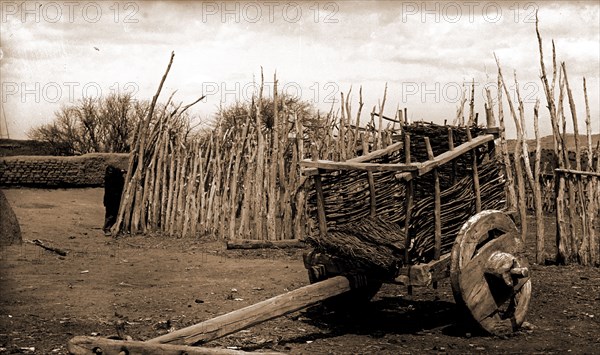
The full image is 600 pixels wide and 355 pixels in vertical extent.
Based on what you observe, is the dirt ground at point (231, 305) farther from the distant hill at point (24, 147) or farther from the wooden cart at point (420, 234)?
the distant hill at point (24, 147)

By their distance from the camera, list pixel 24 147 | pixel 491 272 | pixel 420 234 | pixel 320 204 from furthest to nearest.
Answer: pixel 24 147, pixel 320 204, pixel 491 272, pixel 420 234

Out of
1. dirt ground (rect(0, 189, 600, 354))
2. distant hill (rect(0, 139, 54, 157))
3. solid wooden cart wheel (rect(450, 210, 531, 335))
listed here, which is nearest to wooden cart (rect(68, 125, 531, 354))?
solid wooden cart wheel (rect(450, 210, 531, 335))

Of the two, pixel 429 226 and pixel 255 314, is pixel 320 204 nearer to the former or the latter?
pixel 429 226

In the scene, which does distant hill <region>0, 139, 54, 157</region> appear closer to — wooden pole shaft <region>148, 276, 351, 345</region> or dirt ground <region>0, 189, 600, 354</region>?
dirt ground <region>0, 189, 600, 354</region>

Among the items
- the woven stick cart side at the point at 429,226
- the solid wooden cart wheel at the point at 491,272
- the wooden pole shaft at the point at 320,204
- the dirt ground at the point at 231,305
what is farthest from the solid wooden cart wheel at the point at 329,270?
the solid wooden cart wheel at the point at 491,272

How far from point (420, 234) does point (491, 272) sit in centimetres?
59

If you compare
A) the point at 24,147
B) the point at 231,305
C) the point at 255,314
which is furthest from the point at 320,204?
the point at 24,147

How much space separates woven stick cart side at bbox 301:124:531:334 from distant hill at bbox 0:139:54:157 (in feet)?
48.3

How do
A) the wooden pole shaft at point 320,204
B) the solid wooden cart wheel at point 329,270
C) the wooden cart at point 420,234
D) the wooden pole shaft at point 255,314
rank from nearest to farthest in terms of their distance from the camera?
the wooden pole shaft at point 255,314 → the wooden cart at point 420,234 → the solid wooden cart wheel at point 329,270 → the wooden pole shaft at point 320,204

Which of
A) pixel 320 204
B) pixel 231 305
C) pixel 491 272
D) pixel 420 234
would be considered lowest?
pixel 231 305

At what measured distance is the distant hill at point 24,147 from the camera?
1862cm

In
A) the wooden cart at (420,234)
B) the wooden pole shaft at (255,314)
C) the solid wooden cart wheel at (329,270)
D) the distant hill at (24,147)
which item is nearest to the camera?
the wooden pole shaft at (255,314)

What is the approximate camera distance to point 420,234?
466 centimetres

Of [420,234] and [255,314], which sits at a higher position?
[420,234]
